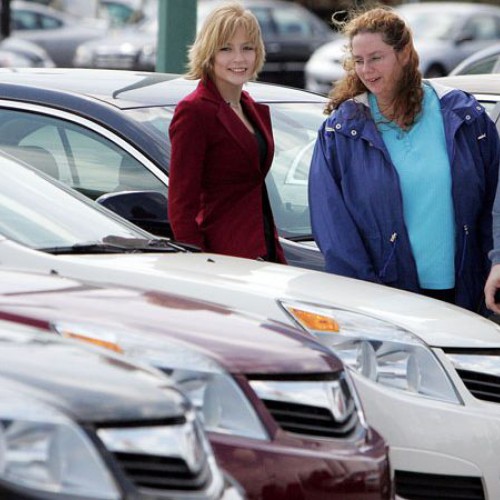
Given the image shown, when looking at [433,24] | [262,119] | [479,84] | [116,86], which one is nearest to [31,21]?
[433,24]

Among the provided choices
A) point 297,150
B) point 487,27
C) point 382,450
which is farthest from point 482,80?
point 487,27

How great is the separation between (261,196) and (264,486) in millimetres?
2499

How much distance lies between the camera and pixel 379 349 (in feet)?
16.1

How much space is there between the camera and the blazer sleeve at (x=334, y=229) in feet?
19.6

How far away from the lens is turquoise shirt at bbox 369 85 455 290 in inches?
235

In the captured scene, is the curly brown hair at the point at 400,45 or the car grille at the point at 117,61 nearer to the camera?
the curly brown hair at the point at 400,45

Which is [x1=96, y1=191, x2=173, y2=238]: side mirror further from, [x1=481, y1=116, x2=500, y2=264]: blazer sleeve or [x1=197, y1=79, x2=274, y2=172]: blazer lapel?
[x1=481, y1=116, x2=500, y2=264]: blazer sleeve

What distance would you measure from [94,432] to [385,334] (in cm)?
184

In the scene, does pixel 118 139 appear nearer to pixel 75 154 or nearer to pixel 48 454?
pixel 75 154

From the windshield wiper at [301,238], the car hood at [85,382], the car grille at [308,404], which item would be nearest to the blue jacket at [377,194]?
the windshield wiper at [301,238]

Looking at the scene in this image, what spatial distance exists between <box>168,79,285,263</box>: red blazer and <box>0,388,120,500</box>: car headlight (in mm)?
2865

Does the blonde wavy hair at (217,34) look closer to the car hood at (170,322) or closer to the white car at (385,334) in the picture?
the white car at (385,334)

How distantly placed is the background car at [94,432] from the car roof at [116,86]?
328 centimetres

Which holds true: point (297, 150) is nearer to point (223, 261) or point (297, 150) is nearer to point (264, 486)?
point (223, 261)
